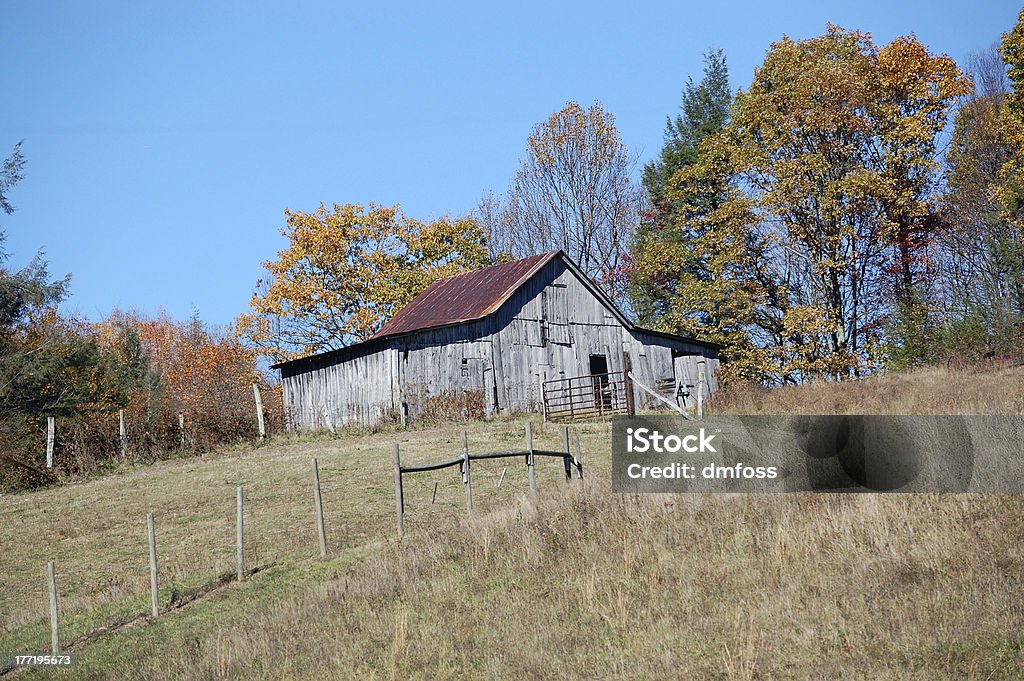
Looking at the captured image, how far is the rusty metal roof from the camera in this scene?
116 ft

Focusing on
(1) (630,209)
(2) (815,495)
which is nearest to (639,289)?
(1) (630,209)

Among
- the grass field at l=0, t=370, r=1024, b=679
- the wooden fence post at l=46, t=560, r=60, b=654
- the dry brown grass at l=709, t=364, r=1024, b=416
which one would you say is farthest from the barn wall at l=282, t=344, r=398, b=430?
the wooden fence post at l=46, t=560, r=60, b=654

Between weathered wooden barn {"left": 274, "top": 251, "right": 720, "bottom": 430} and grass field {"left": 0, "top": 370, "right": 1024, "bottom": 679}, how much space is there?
15854 mm

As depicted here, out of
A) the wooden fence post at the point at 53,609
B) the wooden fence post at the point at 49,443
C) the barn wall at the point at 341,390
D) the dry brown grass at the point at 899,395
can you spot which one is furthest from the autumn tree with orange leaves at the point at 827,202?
the wooden fence post at the point at 53,609

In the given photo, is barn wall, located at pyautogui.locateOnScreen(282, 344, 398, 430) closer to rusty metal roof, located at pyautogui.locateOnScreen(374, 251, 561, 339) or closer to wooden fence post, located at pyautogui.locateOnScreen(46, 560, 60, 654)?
rusty metal roof, located at pyautogui.locateOnScreen(374, 251, 561, 339)

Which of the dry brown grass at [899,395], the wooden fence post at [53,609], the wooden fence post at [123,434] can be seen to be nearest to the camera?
the wooden fence post at [53,609]

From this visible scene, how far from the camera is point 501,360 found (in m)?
35.2

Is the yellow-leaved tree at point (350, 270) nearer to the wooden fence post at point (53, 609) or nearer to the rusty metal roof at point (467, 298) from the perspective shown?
the rusty metal roof at point (467, 298)

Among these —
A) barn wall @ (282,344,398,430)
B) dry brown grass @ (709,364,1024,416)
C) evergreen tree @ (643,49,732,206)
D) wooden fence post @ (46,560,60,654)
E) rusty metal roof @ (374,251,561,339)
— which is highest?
evergreen tree @ (643,49,732,206)

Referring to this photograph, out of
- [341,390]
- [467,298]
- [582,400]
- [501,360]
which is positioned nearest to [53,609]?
[501,360]

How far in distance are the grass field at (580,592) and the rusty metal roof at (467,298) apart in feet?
55.4

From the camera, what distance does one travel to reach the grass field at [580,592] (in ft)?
27.4

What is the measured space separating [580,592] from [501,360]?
81.2ft

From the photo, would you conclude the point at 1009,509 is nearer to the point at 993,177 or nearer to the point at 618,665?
the point at 618,665
